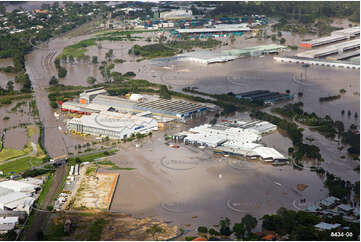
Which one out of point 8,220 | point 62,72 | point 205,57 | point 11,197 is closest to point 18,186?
point 11,197

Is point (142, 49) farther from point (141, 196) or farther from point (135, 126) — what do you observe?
point (141, 196)

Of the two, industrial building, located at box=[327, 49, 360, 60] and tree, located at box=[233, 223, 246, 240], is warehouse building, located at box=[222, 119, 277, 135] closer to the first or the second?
tree, located at box=[233, 223, 246, 240]

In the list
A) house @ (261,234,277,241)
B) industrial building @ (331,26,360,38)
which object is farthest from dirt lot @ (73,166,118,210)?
industrial building @ (331,26,360,38)

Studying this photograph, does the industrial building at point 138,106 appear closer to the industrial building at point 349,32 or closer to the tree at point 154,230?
the tree at point 154,230

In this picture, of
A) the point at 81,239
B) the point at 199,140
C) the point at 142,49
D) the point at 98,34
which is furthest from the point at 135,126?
the point at 98,34

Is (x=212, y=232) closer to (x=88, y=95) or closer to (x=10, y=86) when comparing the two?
(x=88, y=95)

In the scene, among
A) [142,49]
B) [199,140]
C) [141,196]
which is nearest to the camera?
[141,196]

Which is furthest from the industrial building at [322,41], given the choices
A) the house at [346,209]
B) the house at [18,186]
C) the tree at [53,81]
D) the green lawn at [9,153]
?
the house at [18,186]
